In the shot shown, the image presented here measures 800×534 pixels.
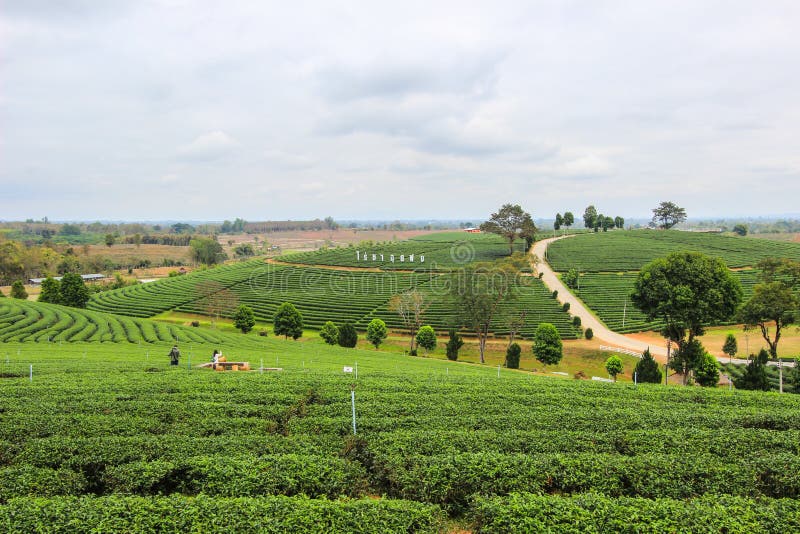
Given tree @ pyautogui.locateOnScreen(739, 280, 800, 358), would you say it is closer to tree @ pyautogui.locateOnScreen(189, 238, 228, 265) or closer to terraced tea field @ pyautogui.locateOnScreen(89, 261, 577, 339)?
terraced tea field @ pyautogui.locateOnScreen(89, 261, 577, 339)

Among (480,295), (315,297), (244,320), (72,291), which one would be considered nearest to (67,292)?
(72,291)

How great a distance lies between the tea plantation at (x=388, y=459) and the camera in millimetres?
6938

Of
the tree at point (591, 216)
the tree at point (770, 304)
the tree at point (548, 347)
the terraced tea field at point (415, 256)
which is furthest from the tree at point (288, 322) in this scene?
the tree at point (591, 216)

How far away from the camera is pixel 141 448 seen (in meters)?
9.17

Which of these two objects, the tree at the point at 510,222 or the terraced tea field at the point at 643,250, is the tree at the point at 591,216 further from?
the tree at the point at 510,222

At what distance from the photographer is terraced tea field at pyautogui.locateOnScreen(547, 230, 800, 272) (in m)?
72.8

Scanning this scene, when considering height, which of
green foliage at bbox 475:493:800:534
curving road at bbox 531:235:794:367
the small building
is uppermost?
green foliage at bbox 475:493:800:534

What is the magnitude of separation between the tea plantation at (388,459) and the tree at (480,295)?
22.9m

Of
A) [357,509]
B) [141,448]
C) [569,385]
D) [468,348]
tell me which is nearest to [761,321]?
[468,348]

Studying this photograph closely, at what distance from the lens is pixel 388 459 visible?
354 inches

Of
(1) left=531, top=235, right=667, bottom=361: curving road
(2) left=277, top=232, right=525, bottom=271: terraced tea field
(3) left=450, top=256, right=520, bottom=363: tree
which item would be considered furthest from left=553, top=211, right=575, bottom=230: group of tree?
(3) left=450, top=256, right=520, bottom=363: tree

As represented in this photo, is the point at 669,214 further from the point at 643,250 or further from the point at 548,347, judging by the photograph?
the point at 548,347

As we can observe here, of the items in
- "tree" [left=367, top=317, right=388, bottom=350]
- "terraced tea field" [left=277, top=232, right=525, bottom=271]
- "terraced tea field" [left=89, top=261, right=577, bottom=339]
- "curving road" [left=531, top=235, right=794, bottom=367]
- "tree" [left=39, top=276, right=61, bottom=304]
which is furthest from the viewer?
"terraced tea field" [left=277, top=232, right=525, bottom=271]

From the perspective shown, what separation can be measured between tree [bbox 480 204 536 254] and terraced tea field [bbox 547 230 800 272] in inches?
339
